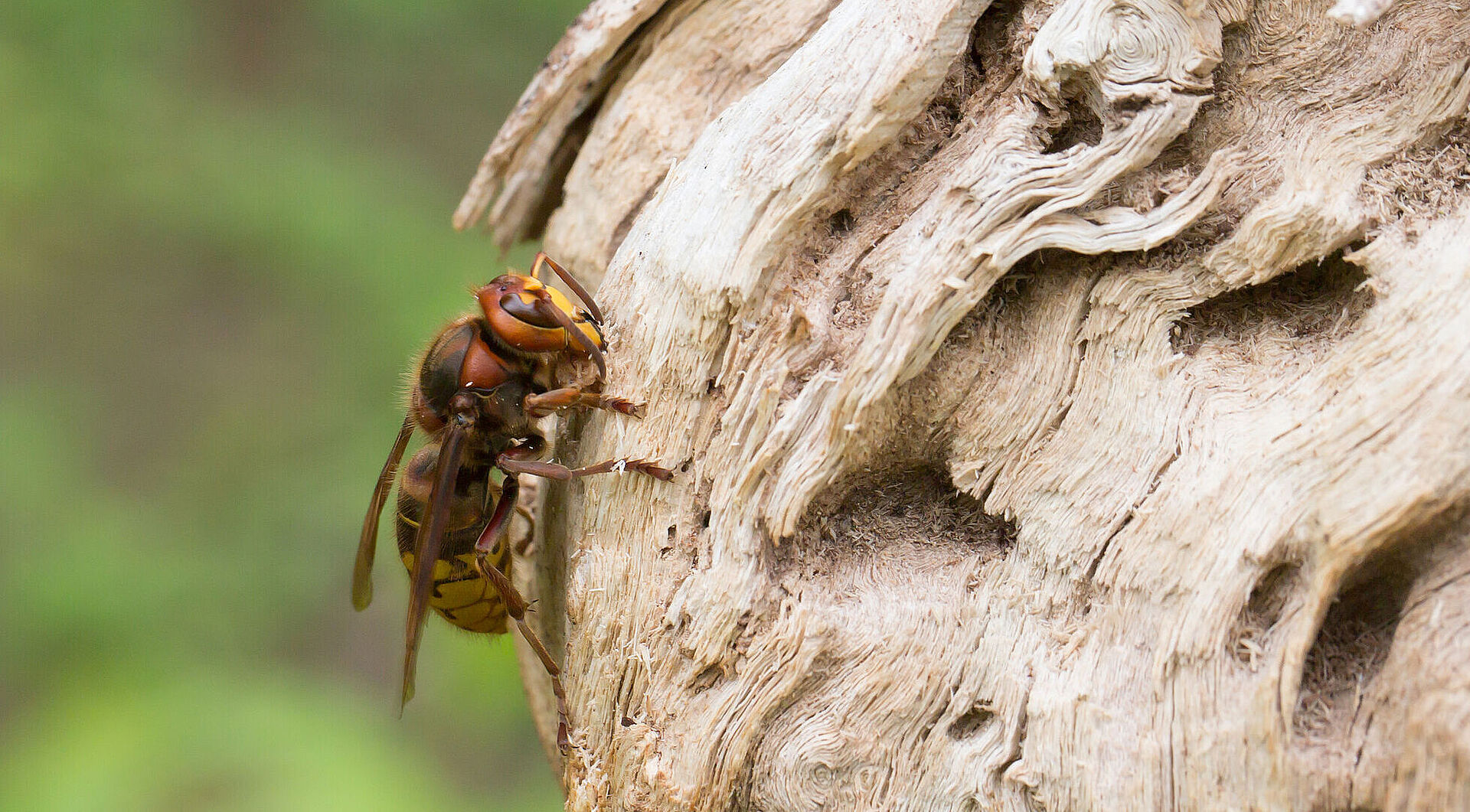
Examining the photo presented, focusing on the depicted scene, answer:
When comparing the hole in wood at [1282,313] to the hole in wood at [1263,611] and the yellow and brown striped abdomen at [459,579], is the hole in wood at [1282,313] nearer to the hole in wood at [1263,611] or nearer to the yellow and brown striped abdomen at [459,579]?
the hole in wood at [1263,611]

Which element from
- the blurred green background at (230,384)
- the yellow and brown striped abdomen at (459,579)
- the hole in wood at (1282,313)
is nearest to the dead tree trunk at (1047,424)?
the hole in wood at (1282,313)

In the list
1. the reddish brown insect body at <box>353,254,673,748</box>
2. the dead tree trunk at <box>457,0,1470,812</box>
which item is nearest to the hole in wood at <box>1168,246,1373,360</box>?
the dead tree trunk at <box>457,0,1470,812</box>

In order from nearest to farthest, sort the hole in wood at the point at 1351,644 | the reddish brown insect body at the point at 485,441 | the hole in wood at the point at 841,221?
the hole in wood at the point at 1351,644 → the hole in wood at the point at 841,221 → the reddish brown insect body at the point at 485,441

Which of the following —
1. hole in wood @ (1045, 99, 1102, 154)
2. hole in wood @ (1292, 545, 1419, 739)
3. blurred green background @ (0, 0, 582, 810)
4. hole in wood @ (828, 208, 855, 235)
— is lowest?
blurred green background @ (0, 0, 582, 810)

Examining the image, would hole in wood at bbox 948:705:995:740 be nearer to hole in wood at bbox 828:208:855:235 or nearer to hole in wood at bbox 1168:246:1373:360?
hole in wood at bbox 1168:246:1373:360

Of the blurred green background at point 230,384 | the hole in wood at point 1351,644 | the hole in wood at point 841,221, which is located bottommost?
the blurred green background at point 230,384

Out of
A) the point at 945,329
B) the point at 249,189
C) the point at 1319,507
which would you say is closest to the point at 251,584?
the point at 249,189
